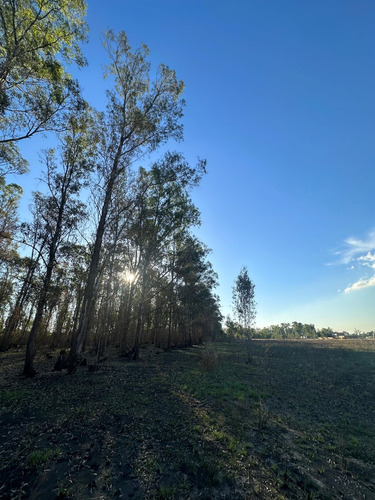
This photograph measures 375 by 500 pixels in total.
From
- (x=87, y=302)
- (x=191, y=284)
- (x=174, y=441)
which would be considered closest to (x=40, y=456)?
(x=174, y=441)

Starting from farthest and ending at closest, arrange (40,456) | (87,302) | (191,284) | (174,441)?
(191,284)
(87,302)
(174,441)
(40,456)

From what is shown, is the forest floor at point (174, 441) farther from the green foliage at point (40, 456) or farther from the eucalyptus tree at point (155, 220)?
the eucalyptus tree at point (155, 220)

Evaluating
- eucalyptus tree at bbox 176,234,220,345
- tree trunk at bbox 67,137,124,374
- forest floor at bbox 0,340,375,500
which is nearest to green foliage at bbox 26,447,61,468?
forest floor at bbox 0,340,375,500

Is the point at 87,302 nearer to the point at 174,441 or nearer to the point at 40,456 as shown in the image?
the point at 40,456

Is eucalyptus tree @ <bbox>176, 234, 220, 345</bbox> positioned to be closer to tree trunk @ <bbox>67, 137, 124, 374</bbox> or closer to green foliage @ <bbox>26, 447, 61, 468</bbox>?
tree trunk @ <bbox>67, 137, 124, 374</bbox>

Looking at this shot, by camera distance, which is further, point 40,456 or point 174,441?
point 174,441

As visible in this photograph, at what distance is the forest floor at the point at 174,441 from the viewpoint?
169 inches

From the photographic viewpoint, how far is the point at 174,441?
5992mm

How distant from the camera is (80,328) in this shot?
38.9ft

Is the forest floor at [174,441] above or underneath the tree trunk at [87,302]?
underneath

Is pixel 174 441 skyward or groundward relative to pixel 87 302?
groundward

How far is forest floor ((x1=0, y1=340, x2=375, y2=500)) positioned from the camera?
430 cm

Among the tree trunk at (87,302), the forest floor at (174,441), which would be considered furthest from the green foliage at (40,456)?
the tree trunk at (87,302)

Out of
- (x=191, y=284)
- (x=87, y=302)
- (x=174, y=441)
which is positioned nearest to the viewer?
(x=174, y=441)
